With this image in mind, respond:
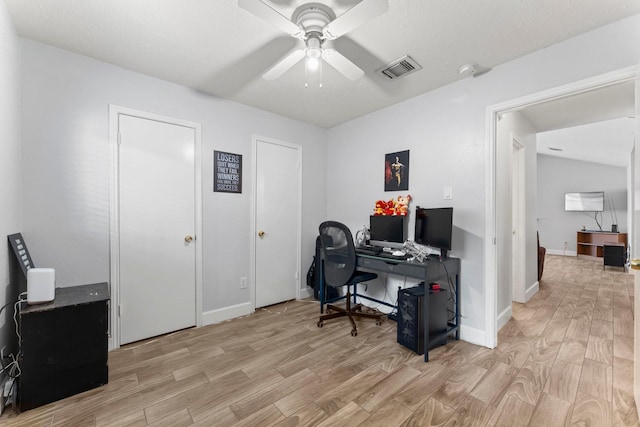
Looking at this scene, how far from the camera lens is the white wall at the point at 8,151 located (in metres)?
1.61

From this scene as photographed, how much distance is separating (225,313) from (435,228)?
2.35m

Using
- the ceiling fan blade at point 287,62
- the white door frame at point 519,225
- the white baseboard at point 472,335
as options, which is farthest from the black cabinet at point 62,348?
the white door frame at point 519,225

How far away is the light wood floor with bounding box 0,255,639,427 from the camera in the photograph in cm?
157

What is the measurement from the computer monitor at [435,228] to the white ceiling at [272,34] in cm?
123

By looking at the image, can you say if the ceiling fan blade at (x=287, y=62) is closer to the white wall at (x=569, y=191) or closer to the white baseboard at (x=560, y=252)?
the white wall at (x=569, y=191)

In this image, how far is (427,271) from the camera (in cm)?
223

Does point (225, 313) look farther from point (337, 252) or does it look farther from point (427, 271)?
point (427, 271)

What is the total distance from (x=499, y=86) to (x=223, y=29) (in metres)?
2.23

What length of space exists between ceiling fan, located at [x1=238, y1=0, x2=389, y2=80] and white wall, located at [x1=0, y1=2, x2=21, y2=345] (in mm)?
1559

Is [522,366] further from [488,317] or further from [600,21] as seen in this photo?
[600,21]

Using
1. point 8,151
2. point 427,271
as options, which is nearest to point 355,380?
point 427,271

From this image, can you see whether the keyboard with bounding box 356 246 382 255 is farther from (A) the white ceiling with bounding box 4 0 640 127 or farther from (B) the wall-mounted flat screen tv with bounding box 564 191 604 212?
(B) the wall-mounted flat screen tv with bounding box 564 191 604 212

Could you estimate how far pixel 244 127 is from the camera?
3164 millimetres

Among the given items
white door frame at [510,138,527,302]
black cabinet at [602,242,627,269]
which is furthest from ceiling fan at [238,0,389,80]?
black cabinet at [602,242,627,269]
